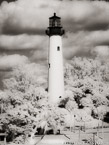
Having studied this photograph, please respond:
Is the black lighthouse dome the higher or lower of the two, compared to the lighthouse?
higher

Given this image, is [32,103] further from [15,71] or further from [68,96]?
[68,96]

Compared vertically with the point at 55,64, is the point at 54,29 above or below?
above

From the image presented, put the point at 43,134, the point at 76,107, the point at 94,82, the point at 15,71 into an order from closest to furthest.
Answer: the point at 43,134 → the point at 15,71 → the point at 76,107 → the point at 94,82

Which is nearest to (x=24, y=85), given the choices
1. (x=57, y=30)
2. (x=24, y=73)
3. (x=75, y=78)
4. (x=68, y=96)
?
(x=24, y=73)

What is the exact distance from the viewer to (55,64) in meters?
48.7

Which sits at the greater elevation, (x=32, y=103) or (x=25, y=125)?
(x=32, y=103)

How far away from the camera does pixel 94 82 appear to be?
5072cm

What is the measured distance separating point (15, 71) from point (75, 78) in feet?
50.4

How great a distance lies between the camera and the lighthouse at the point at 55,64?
48.4 metres

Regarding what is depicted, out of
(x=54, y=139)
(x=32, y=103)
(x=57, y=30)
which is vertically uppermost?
(x=57, y=30)

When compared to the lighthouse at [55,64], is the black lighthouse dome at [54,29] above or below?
above

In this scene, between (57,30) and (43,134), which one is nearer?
(43,134)

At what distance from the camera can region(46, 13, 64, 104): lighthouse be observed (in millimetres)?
48406

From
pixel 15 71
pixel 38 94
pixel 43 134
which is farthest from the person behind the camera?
pixel 15 71
